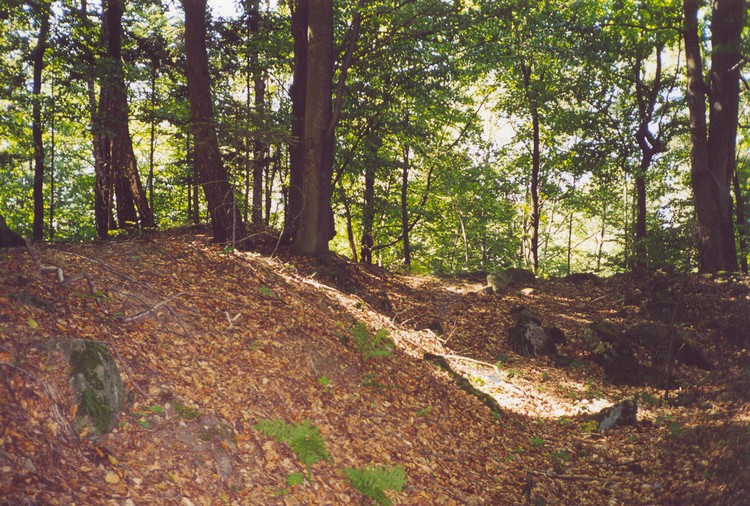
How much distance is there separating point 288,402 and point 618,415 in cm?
603

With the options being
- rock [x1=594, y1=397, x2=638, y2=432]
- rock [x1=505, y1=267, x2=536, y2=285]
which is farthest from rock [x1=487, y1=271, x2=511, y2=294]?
rock [x1=594, y1=397, x2=638, y2=432]

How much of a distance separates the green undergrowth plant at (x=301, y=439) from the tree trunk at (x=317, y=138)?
20.2 feet

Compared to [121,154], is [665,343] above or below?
below

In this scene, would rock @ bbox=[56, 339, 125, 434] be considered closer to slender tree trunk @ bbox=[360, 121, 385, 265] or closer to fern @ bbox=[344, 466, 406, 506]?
fern @ bbox=[344, 466, 406, 506]

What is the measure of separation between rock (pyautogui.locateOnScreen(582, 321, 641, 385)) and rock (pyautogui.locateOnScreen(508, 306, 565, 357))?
0.72m

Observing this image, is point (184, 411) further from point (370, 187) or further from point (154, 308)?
point (370, 187)

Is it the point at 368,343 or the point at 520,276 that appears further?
the point at 520,276

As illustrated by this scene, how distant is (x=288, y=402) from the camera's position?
5.66m

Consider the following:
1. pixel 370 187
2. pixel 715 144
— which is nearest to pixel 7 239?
pixel 370 187

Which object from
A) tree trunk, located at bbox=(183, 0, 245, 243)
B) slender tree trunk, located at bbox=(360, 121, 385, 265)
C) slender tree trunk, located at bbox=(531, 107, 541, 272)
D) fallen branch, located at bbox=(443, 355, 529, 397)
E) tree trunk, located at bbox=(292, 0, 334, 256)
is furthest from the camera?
slender tree trunk, located at bbox=(531, 107, 541, 272)

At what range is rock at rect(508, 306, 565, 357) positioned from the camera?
1139 centimetres

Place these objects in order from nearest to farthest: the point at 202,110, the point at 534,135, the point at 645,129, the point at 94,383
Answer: the point at 94,383, the point at 202,110, the point at 645,129, the point at 534,135

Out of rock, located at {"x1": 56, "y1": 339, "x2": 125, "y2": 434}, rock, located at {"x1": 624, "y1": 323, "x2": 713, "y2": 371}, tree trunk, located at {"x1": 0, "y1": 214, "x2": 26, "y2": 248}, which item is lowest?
rock, located at {"x1": 624, "y1": 323, "x2": 713, "y2": 371}

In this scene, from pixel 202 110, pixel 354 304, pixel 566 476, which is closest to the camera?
pixel 566 476
